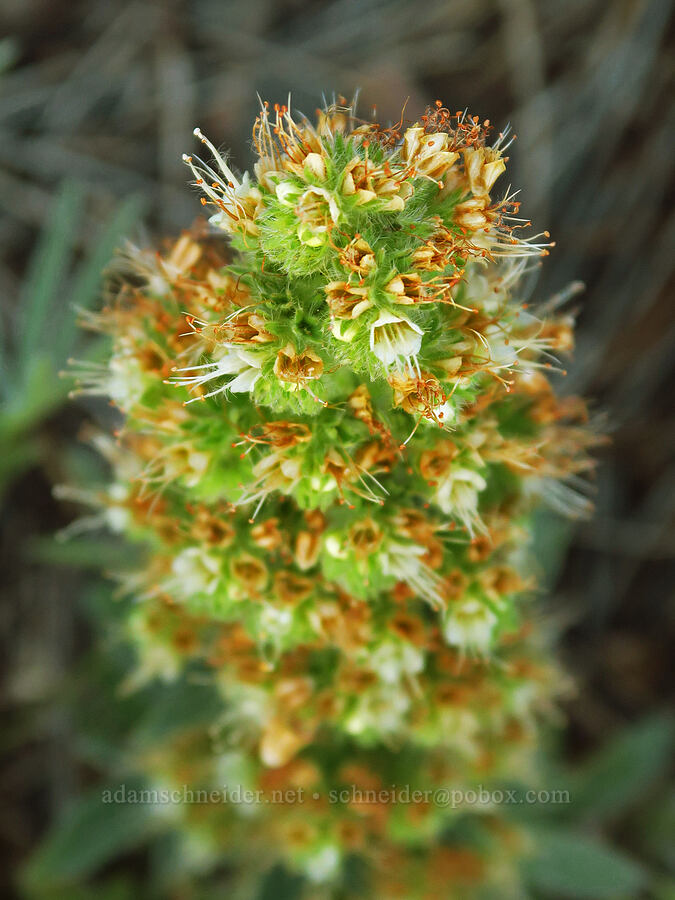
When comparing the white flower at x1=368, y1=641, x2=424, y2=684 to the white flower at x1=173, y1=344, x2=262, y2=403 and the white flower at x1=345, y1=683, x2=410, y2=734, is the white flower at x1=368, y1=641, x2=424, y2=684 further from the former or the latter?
the white flower at x1=173, y1=344, x2=262, y2=403

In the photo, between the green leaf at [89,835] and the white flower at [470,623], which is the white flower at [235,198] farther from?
the green leaf at [89,835]

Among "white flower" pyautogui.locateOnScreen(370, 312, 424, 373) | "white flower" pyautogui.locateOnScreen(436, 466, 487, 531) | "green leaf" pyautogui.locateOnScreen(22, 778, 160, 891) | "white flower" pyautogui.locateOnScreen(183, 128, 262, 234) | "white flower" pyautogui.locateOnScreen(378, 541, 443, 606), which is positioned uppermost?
"white flower" pyautogui.locateOnScreen(183, 128, 262, 234)

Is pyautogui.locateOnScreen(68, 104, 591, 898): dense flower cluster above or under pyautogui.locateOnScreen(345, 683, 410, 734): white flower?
above

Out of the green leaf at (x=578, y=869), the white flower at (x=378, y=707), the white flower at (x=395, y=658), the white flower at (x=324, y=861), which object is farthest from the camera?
the green leaf at (x=578, y=869)

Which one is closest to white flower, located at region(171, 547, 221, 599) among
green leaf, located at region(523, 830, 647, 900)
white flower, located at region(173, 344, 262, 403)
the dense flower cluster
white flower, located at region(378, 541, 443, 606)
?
the dense flower cluster

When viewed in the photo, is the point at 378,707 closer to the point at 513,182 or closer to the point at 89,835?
the point at 89,835

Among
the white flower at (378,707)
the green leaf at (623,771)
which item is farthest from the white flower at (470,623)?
the green leaf at (623,771)
